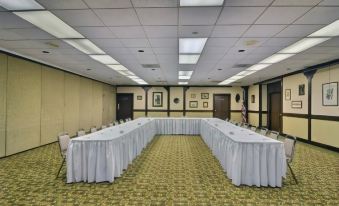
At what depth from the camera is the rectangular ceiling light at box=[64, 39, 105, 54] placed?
482 cm

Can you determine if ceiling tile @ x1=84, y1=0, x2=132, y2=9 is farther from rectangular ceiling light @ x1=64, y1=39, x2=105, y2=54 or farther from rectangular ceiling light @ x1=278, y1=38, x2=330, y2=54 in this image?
rectangular ceiling light @ x1=278, y1=38, x2=330, y2=54

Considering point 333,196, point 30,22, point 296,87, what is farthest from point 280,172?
point 296,87

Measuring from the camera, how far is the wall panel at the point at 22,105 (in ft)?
19.6

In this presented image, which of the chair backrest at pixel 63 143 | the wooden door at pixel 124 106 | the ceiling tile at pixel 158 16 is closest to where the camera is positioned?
the ceiling tile at pixel 158 16

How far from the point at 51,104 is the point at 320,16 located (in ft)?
26.8

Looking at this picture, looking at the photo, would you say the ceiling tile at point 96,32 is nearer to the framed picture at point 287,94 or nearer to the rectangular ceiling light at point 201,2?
the rectangular ceiling light at point 201,2

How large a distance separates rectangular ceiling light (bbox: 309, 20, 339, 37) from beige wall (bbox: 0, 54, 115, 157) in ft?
24.3

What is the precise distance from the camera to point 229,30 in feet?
13.3

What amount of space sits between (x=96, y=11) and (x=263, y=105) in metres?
11.9

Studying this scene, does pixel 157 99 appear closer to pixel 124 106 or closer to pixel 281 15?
pixel 124 106

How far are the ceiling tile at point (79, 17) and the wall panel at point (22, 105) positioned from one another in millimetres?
3578

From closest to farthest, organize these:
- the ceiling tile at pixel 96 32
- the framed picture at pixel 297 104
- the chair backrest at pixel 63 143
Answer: the ceiling tile at pixel 96 32 → the chair backrest at pixel 63 143 → the framed picture at pixel 297 104

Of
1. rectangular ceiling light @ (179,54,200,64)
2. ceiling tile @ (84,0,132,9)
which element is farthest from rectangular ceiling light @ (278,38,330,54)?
ceiling tile @ (84,0,132,9)

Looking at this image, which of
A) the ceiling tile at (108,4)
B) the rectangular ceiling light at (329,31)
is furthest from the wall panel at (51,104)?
the rectangular ceiling light at (329,31)
